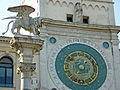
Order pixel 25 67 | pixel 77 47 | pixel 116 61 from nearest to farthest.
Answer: pixel 25 67, pixel 77 47, pixel 116 61

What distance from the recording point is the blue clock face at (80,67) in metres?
25.0

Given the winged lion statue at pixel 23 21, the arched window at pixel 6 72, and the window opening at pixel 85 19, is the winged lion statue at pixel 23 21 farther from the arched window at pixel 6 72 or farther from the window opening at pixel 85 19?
the window opening at pixel 85 19

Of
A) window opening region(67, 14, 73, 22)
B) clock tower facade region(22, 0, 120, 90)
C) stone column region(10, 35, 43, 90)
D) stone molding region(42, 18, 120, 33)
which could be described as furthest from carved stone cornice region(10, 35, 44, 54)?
window opening region(67, 14, 73, 22)

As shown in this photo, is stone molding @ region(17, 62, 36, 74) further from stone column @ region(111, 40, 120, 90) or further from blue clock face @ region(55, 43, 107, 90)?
stone column @ region(111, 40, 120, 90)

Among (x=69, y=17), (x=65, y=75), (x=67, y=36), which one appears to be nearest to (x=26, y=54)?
(x=65, y=75)

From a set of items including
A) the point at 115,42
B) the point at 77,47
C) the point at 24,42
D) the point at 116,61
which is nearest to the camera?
the point at 24,42

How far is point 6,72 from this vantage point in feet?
78.4

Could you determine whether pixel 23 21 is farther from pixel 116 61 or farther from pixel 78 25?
pixel 116 61

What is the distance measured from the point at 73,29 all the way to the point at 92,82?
3.94 metres

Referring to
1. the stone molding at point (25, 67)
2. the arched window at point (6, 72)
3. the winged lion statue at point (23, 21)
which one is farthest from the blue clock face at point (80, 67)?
the stone molding at point (25, 67)

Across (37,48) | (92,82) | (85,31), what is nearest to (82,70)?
(92,82)

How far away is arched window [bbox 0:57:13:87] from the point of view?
23.6m

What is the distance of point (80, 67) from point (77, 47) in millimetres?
1479

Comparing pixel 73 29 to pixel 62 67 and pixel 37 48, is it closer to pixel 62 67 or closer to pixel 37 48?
pixel 62 67
